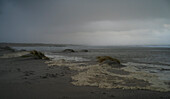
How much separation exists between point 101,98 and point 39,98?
Answer: 2321 mm

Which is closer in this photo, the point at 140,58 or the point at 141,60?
the point at 141,60

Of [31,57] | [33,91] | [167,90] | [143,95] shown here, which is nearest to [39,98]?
[33,91]

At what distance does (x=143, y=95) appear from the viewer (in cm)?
505

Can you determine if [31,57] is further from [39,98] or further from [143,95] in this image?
[143,95]

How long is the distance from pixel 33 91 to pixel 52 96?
1.00m

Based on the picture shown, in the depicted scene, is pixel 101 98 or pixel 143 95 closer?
pixel 101 98

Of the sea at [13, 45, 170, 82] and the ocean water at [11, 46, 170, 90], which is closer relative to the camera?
the ocean water at [11, 46, 170, 90]

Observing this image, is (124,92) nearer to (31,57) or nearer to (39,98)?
(39,98)

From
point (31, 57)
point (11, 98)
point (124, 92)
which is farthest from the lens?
point (31, 57)

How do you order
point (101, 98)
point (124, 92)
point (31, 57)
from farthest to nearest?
1. point (31, 57)
2. point (124, 92)
3. point (101, 98)

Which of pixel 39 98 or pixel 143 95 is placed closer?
pixel 39 98

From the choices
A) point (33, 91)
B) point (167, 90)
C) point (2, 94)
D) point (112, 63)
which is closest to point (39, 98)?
point (33, 91)

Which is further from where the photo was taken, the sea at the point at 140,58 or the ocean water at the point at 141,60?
the sea at the point at 140,58

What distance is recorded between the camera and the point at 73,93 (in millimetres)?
5078
